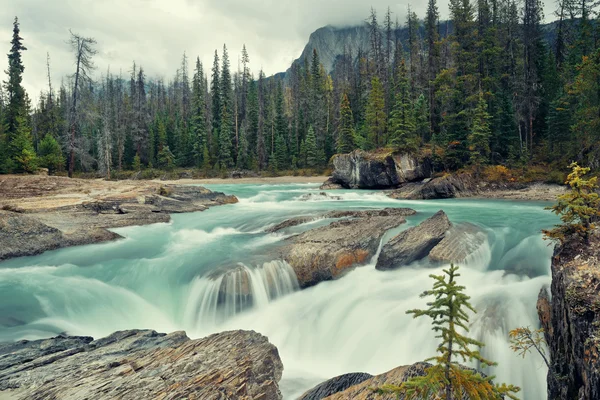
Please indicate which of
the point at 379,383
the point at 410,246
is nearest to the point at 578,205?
the point at 379,383

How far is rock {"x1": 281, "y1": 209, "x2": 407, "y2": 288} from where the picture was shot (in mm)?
10539

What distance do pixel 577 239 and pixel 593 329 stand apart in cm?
225

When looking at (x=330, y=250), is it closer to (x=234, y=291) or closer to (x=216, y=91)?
(x=234, y=291)

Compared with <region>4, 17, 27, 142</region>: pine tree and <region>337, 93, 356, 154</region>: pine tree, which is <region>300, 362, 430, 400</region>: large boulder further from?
<region>337, 93, 356, 154</region>: pine tree

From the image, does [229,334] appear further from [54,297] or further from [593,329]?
[54,297]

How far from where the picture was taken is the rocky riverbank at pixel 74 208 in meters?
12.8

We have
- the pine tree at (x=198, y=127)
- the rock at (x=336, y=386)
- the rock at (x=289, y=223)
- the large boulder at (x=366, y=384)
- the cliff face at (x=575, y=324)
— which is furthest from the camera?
the pine tree at (x=198, y=127)

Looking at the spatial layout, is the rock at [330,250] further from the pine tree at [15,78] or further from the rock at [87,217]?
the pine tree at [15,78]

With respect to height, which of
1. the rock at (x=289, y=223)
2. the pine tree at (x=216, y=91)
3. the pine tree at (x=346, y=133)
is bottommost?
the rock at (x=289, y=223)

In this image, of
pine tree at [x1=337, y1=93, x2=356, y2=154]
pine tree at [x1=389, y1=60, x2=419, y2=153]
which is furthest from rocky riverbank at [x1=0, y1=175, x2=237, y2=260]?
pine tree at [x1=337, y1=93, x2=356, y2=154]

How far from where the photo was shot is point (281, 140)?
5941cm

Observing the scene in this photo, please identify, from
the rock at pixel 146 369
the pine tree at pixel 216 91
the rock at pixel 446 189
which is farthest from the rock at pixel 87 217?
the pine tree at pixel 216 91

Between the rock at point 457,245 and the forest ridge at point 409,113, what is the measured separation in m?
15.9

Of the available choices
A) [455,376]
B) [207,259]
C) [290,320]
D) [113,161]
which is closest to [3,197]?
[207,259]
